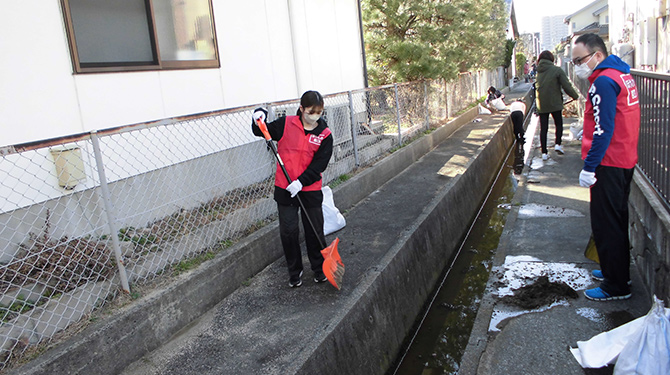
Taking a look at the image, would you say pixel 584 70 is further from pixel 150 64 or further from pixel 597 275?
pixel 150 64

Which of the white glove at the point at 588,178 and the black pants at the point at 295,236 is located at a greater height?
the white glove at the point at 588,178

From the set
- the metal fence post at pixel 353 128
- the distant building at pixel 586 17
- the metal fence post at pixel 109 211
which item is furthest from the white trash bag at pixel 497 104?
the distant building at pixel 586 17

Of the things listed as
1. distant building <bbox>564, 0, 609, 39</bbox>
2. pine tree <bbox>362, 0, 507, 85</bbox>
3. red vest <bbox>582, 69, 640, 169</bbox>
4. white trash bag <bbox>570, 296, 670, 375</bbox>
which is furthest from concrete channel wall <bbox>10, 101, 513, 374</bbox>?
distant building <bbox>564, 0, 609, 39</bbox>

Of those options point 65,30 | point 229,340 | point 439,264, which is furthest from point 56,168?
point 439,264

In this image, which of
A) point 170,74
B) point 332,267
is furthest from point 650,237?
point 170,74

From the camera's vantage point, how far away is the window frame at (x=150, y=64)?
4100mm

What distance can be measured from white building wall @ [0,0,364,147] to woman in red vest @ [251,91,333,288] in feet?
4.96

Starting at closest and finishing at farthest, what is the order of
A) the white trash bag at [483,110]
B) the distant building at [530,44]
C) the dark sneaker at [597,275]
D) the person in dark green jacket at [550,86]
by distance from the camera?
the dark sneaker at [597,275]
the person in dark green jacket at [550,86]
the white trash bag at [483,110]
the distant building at [530,44]

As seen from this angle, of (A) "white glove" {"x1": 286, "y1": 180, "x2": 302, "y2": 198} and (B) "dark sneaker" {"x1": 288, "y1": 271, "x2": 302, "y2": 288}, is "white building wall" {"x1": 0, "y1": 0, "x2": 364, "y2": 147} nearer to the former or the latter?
(A) "white glove" {"x1": 286, "y1": 180, "x2": 302, "y2": 198}

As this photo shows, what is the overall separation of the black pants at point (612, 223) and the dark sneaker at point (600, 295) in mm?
29

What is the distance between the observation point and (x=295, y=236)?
164 inches

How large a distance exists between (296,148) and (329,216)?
179cm

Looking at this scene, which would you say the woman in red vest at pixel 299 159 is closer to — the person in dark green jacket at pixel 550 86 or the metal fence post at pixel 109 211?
the metal fence post at pixel 109 211

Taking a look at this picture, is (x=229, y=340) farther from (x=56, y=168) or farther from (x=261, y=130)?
(x=56, y=168)
